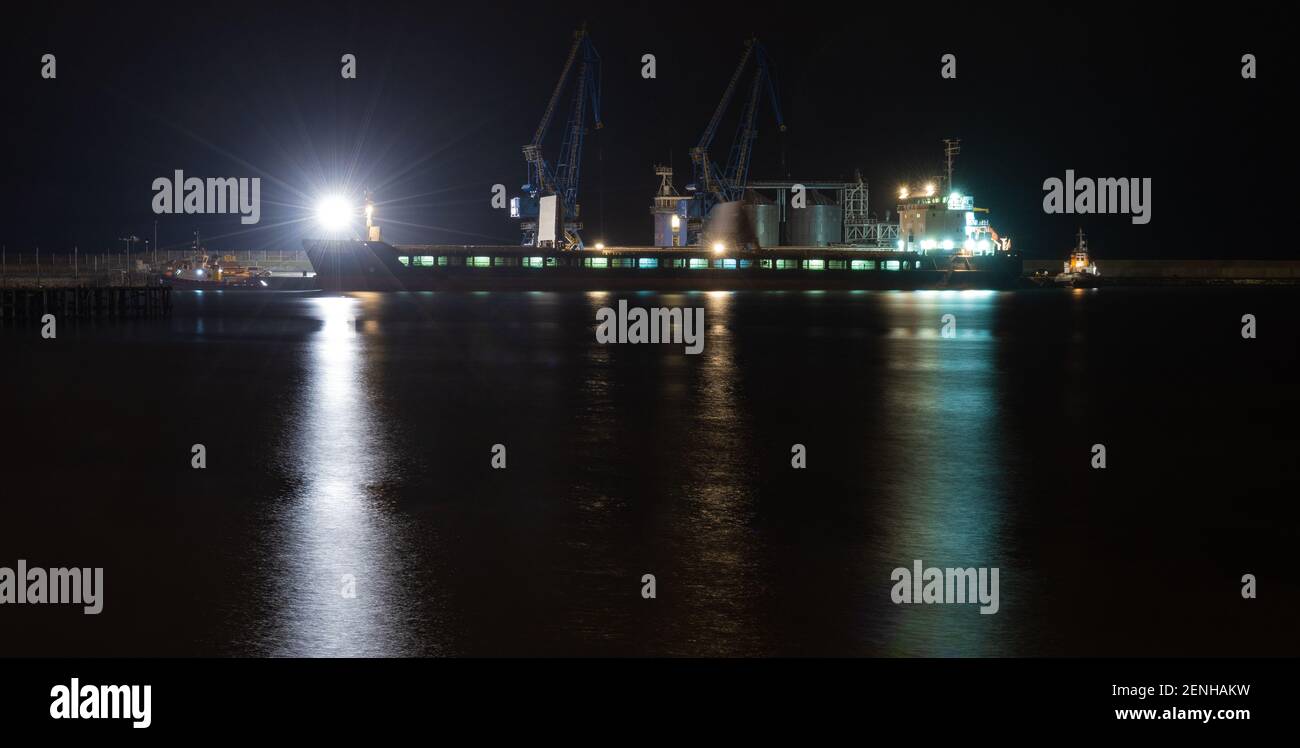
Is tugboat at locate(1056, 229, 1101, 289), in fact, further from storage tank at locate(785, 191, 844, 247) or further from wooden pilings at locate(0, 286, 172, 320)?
wooden pilings at locate(0, 286, 172, 320)

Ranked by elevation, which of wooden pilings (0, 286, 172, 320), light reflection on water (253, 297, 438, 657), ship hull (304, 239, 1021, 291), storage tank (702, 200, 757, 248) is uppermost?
storage tank (702, 200, 757, 248)

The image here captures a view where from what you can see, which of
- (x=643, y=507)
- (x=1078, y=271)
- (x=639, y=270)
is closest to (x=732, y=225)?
(x=639, y=270)

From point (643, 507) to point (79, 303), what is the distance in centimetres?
5624

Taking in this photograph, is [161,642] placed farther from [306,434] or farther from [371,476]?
[306,434]

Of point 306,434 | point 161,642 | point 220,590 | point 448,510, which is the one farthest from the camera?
point 306,434

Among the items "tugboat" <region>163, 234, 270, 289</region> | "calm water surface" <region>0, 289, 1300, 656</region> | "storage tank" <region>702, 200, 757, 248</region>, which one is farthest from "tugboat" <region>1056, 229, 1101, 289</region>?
"calm water surface" <region>0, 289, 1300, 656</region>

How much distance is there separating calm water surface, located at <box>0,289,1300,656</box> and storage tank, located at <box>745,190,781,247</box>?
9366 cm

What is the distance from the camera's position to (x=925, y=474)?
1625 centimetres


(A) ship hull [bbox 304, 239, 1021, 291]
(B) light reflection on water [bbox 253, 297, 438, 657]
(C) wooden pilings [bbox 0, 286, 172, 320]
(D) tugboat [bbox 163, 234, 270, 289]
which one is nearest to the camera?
(B) light reflection on water [bbox 253, 297, 438, 657]

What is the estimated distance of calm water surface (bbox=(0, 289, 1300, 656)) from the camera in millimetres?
9289

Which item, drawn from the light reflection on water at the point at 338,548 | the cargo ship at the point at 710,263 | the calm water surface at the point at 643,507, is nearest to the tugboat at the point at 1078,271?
the cargo ship at the point at 710,263
